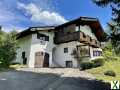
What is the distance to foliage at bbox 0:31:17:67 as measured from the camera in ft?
105

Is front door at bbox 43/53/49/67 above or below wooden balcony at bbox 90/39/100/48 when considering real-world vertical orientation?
below

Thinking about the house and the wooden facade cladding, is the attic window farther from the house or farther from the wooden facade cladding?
the wooden facade cladding

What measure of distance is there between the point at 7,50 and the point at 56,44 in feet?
34.2

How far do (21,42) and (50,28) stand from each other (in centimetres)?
571

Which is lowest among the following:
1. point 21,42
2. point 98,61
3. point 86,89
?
point 86,89

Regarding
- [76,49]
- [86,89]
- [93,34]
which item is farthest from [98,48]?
[86,89]

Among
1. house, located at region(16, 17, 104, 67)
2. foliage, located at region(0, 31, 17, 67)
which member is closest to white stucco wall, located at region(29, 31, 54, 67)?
house, located at region(16, 17, 104, 67)

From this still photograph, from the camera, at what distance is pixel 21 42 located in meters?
40.1

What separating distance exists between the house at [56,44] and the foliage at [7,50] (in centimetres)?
437

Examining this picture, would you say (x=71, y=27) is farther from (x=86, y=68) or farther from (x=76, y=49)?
(x=86, y=68)

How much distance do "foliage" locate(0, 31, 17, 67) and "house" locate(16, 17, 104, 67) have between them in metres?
4.37

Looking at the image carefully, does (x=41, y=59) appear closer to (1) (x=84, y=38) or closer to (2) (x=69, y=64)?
(2) (x=69, y=64)

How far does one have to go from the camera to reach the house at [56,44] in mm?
36906

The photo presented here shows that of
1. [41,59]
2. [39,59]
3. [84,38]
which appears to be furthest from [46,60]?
[84,38]
